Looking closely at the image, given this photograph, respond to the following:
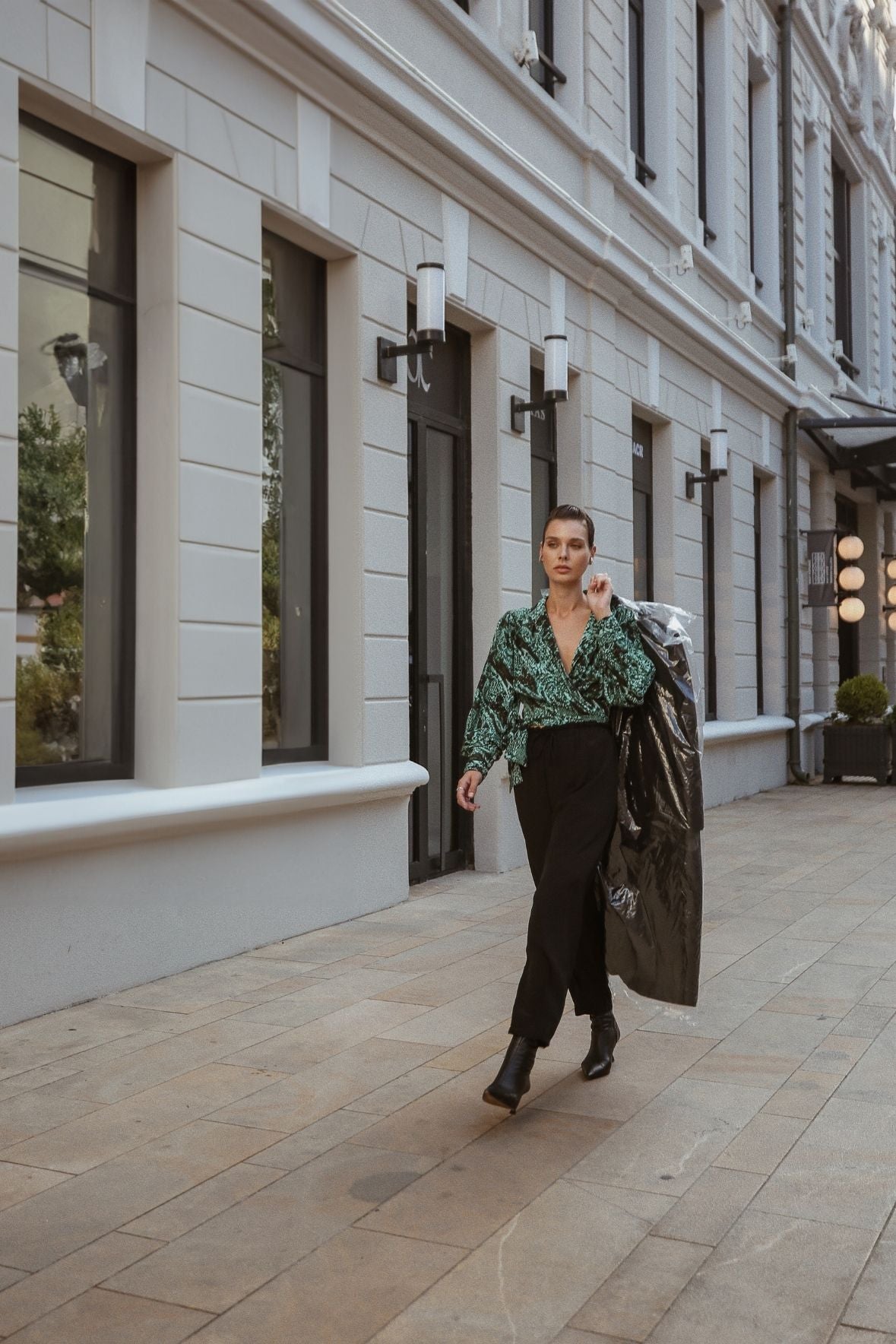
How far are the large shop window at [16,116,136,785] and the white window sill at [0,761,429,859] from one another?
31 centimetres

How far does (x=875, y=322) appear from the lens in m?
22.3

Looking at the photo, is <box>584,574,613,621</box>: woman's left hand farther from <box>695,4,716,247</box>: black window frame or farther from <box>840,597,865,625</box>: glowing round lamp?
<box>840,597,865,625</box>: glowing round lamp

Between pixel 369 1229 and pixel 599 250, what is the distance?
8.97 meters

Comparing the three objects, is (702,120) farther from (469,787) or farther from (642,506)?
(469,787)

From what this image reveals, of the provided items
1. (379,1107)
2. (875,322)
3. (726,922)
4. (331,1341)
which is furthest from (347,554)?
(875,322)

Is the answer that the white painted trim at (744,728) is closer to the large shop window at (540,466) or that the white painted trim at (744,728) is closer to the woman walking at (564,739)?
the large shop window at (540,466)

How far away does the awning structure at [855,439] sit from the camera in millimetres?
17031

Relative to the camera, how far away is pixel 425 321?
7770 millimetres

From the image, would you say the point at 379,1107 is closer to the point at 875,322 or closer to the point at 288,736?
the point at 288,736

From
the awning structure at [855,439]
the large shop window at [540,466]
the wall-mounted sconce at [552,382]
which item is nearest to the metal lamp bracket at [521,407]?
the wall-mounted sconce at [552,382]

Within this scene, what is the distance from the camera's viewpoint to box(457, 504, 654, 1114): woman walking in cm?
430

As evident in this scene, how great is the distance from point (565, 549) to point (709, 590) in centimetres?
1100

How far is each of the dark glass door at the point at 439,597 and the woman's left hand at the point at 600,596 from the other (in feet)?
13.8

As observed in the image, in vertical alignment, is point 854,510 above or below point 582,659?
above
